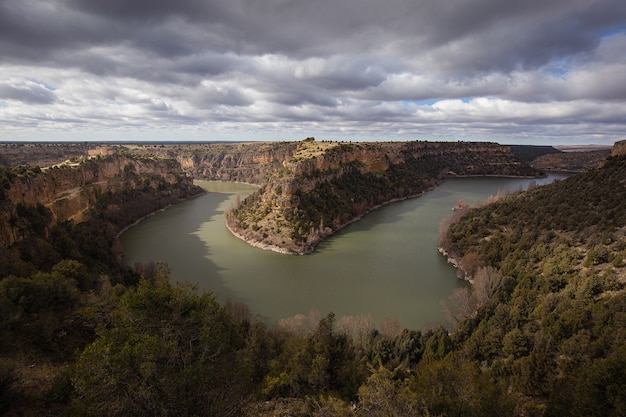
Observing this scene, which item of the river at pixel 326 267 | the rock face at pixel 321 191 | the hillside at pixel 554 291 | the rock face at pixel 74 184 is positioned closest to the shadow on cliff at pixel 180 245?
the river at pixel 326 267

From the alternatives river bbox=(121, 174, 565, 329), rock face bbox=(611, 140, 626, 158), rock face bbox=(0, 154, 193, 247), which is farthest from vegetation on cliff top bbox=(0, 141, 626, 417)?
rock face bbox=(611, 140, 626, 158)

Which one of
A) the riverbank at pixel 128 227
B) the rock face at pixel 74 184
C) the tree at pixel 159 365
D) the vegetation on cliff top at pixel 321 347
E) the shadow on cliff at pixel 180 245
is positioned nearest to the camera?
the tree at pixel 159 365

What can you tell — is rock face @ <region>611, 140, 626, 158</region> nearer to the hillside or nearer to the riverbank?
the hillside

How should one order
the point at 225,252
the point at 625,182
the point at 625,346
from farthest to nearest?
the point at 225,252 → the point at 625,182 → the point at 625,346

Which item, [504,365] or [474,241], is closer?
[504,365]

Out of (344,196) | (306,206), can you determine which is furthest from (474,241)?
(344,196)

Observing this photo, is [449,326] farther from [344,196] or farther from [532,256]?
[344,196]

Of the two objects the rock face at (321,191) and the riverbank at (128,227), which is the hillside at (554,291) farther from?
the riverbank at (128,227)
